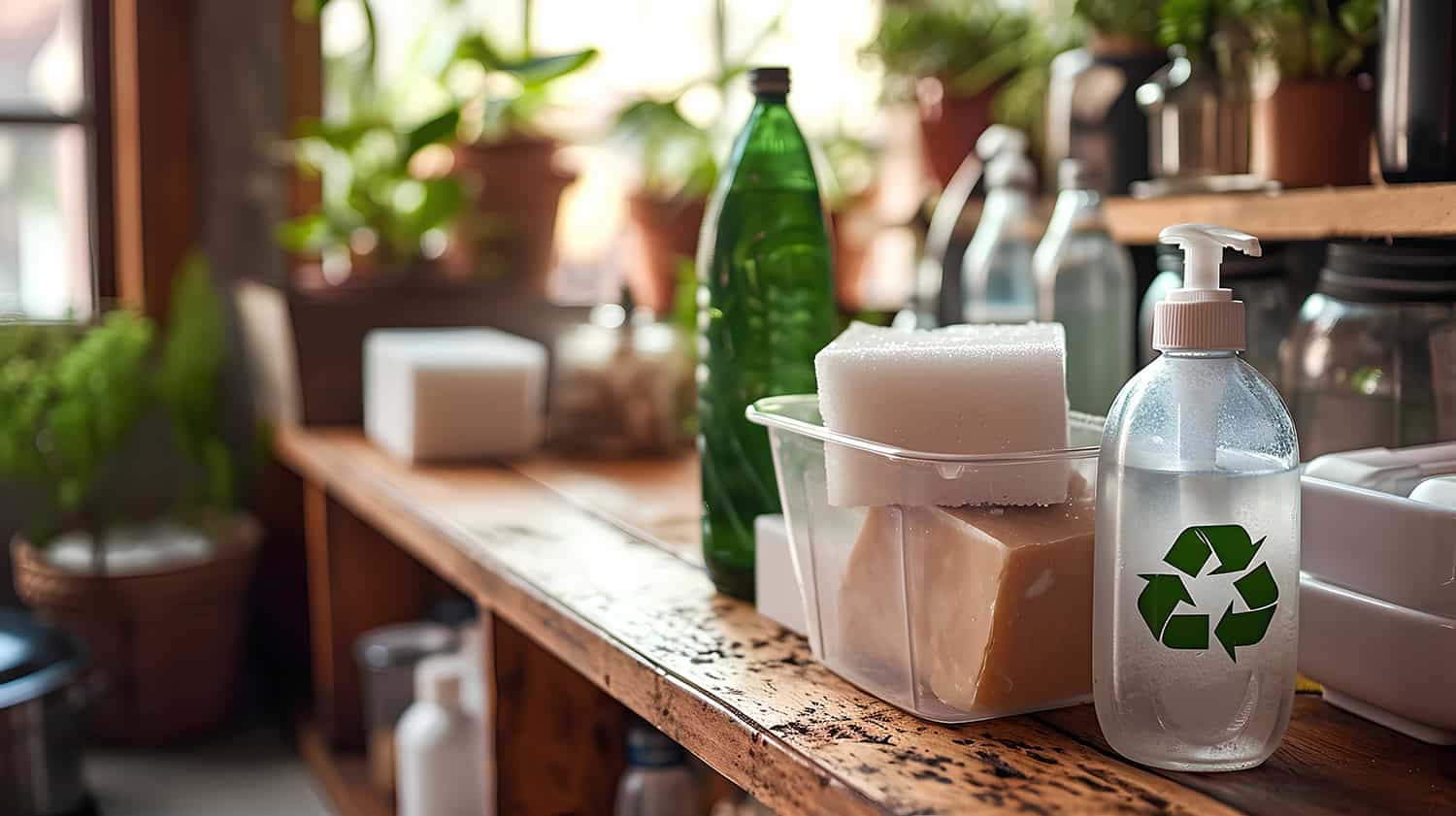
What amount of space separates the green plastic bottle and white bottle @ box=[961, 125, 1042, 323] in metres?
0.45

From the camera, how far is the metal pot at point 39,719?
61.9 inches

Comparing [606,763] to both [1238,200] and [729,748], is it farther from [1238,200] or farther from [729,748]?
[1238,200]

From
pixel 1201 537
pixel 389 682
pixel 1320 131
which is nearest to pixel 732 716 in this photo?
pixel 1201 537

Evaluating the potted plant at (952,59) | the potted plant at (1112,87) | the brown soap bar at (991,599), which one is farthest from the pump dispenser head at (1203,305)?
the potted plant at (952,59)

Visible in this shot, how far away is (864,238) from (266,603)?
1121mm

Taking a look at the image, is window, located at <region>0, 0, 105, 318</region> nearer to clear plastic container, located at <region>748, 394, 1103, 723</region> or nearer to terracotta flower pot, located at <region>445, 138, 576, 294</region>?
terracotta flower pot, located at <region>445, 138, 576, 294</region>

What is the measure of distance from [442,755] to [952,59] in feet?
3.17

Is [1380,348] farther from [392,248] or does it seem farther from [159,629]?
[159,629]

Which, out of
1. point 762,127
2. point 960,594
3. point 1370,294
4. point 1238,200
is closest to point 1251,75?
point 1238,200

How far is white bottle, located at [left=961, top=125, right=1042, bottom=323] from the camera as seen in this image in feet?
4.34

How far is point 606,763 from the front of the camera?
3.89ft

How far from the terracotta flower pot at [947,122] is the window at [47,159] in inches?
54.2

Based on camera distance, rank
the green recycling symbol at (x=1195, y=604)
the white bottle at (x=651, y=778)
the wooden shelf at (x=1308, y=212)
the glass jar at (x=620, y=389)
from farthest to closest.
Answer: the glass jar at (x=620, y=389) < the white bottle at (x=651, y=778) < the wooden shelf at (x=1308, y=212) < the green recycling symbol at (x=1195, y=604)

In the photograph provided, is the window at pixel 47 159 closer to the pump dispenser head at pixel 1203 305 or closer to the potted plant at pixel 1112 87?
the potted plant at pixel 1112 87
